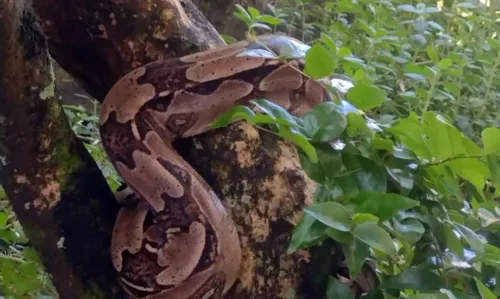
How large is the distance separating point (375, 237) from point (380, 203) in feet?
0.20

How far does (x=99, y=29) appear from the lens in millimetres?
1312

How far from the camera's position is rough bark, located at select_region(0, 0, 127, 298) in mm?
1116

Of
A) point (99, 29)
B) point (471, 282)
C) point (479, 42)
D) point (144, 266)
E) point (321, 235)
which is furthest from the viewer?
point (479, 42)

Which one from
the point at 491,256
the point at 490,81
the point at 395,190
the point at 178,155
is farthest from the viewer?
the point at 490,81

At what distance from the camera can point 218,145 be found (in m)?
1.30

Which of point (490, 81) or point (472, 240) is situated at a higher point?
point (472, 240)

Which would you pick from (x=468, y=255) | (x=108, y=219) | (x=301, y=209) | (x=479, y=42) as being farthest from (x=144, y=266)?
(x=479, y=42)

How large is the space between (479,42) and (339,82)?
1605 mm

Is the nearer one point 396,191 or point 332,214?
point 332,214

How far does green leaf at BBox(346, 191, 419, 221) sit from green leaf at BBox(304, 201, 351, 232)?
0.12 feet

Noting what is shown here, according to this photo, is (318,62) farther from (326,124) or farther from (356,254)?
(356,254)

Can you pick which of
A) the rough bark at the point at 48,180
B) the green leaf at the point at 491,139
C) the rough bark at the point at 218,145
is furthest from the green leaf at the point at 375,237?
the rough bark at the point at 48,180

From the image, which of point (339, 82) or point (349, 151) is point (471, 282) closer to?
point (349, 151)

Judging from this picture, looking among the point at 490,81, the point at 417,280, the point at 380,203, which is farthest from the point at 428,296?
the point at 490,81
